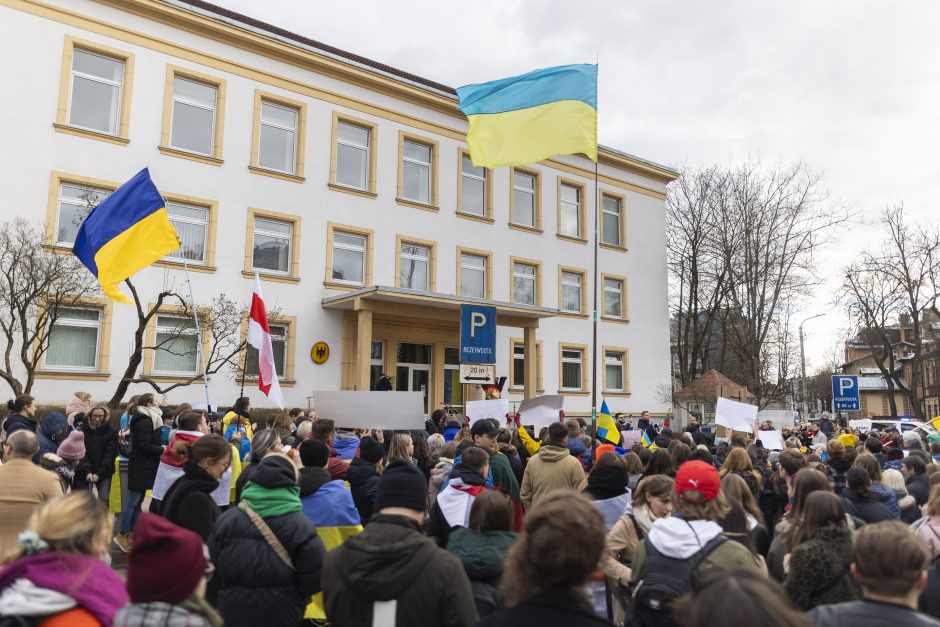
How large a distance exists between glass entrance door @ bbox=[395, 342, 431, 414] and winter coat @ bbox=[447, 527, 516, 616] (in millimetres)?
20814

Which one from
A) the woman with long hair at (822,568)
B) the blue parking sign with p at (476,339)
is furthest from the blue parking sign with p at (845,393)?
the woman with long hair at (822,568)

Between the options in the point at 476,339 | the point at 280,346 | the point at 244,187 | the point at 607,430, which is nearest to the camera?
the point at 607,430

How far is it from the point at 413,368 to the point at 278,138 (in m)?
8.87

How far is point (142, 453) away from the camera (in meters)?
9.34

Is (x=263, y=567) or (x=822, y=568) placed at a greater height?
(x=822, y=568)

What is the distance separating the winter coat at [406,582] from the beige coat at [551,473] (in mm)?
4108

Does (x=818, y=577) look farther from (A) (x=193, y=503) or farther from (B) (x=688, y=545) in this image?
(A) (x=193, y=503)

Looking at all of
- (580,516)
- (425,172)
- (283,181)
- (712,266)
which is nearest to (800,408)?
(712,266)

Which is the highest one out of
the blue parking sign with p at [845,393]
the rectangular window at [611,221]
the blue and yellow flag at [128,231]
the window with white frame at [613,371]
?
the rectangular window at [611,221]

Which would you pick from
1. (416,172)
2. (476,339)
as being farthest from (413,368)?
(476,339)

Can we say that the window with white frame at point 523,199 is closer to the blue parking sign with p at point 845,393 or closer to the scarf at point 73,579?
the blue parking sign with p at point 845,393

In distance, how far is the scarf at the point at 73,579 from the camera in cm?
259

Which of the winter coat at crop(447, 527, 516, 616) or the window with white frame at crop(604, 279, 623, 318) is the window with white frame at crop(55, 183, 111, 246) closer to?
the winter coat at crop(447, 527, 516, 616)

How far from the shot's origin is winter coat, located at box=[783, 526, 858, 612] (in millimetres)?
3748
